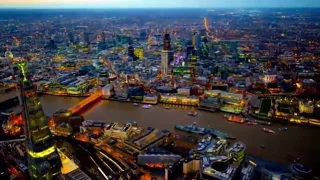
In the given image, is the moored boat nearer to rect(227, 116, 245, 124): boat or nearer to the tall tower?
rect(227, 116, 245, 124): boat

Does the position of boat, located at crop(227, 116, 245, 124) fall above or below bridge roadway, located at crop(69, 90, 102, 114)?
above

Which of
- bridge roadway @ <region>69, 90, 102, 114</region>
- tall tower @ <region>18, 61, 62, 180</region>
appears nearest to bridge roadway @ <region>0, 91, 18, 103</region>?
bridge roadway @ <region>69, 90, 102, 114</region>

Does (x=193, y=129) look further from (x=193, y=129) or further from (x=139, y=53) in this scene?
(x=139, y=53)

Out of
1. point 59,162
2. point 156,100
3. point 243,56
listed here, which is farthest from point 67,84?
point 243,56

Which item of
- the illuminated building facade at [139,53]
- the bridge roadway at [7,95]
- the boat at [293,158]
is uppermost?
the illuminated building facade at [139,53]

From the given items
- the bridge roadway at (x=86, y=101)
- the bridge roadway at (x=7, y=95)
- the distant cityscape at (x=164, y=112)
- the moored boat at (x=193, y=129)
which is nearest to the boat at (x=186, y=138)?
the distant cityscape at (x=164, y=112)

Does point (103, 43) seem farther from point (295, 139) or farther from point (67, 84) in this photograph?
point (295, 139)

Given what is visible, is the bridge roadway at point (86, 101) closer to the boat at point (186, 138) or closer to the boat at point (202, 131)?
the boat at point (202, 131)
